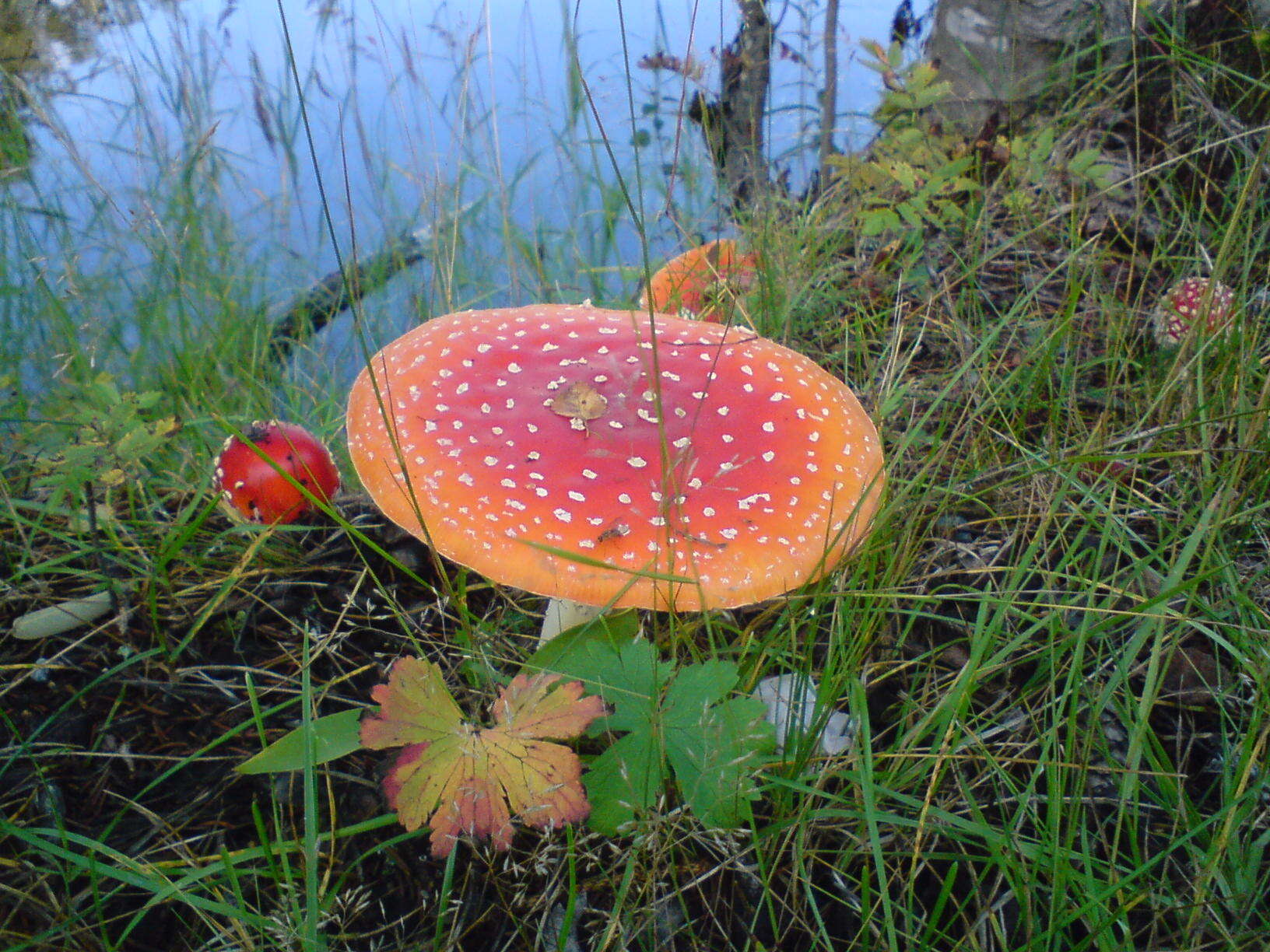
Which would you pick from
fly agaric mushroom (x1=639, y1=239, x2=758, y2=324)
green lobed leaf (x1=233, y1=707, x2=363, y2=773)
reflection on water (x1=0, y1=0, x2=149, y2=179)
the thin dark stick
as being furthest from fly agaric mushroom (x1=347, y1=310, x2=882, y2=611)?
the thin dark stick

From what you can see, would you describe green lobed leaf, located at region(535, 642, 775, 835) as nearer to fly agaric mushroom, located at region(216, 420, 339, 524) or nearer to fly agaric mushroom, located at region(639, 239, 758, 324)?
fly agaric mushroom, located at region(216, 420, 339, 524)

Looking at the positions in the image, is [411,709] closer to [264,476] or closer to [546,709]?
[546,709]

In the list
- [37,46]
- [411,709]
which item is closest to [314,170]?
[37,46]

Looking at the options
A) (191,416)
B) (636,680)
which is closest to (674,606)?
(636,680)

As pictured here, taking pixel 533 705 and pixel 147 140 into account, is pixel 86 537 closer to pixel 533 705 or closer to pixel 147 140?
pixel 533 705

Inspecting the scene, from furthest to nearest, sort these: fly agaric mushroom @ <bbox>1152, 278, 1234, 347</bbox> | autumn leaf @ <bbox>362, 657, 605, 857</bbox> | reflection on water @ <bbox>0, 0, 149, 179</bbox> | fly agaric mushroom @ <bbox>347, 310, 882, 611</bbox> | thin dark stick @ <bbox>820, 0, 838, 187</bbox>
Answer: thin dark stick @ <bbox>820, 0, 838, 187</bbox> < reflection on water @ <bbox>0, 0, 149, 179</bbox> < fly agaric mushroom @ <bbox>1152, 278, 1234, 347</bbox> < fly agaric mushroom @ <bbox>347, 310, 882, 611</bbox> < autumn leaf @ <bbox>362, 657, 605, 857</bbox>

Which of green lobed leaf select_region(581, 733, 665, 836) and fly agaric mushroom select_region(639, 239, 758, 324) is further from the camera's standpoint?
fly agaric mushroom select_region(639, 239, 758, 324)
